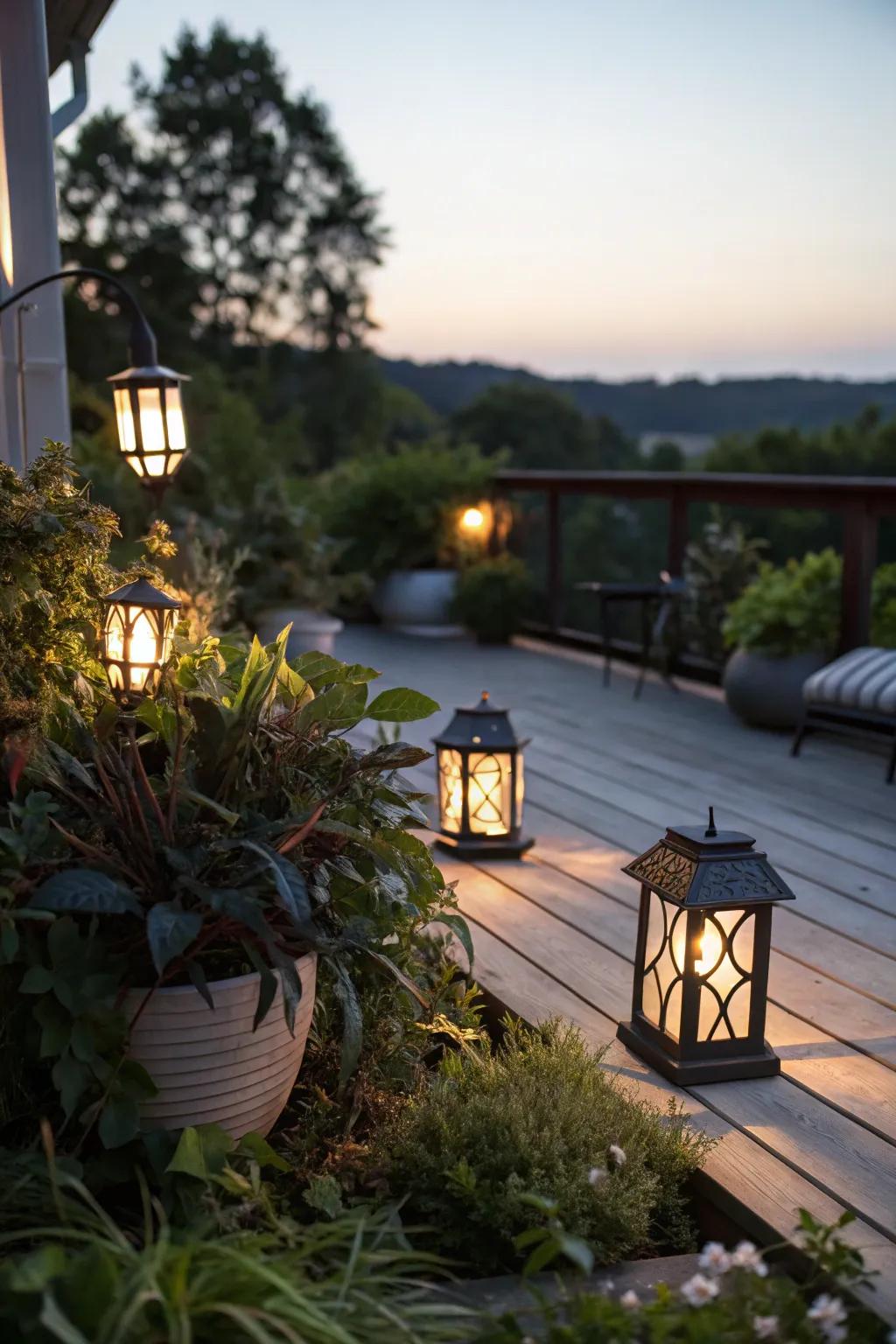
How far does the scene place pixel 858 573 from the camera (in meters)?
5.07

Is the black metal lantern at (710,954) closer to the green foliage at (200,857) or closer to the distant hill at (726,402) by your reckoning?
the green foliage at (200,857)

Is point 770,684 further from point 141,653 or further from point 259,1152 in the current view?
point 259,1152

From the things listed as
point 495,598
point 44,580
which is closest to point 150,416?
point 44,580

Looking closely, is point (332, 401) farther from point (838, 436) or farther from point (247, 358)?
point (838, 436)

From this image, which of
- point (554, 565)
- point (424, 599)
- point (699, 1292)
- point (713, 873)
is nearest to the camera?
point (699, 1292)

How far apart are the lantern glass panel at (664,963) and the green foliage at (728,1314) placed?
652 mm

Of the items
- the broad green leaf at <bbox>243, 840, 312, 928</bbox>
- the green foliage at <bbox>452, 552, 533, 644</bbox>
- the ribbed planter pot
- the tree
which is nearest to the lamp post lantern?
the broad green leaf at <bbox>243, 840, 312, 928</bbox>

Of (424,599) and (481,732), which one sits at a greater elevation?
(481,732)

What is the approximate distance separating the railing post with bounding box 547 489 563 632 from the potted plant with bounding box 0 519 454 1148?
5145mm

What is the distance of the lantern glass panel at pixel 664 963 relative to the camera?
7.25 feet

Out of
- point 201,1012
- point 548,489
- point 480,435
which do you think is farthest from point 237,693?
point 480,435

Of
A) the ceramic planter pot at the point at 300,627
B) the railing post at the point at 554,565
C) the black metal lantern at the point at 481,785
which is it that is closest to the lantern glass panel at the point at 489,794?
the black metal lantern at the point at 481,785

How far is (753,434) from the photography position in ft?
75.2

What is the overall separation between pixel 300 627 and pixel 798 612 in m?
2.28
